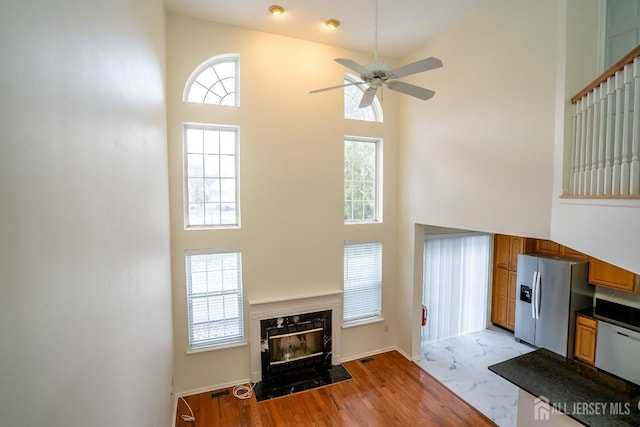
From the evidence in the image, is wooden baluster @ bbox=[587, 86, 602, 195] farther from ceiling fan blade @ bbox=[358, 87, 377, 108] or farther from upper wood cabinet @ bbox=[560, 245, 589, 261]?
upper wood cabinet @ bbox=[560, 245, 589, 261]

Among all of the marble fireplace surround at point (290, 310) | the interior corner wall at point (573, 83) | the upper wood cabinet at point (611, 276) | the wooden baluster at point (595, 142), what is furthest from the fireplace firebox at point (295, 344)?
the upper wood cabinet at point (611, 276)

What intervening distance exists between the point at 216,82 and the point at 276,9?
1288 mm

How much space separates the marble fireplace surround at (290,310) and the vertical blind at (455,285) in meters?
1.98

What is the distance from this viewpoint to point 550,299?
5023 mm

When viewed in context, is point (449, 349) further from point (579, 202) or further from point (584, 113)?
point (584, 113)

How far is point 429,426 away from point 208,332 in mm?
3196

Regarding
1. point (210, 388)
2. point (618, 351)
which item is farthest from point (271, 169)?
point (618, 351)

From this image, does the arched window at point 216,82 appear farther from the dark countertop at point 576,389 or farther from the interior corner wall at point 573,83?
the dark countertop at point 576,389

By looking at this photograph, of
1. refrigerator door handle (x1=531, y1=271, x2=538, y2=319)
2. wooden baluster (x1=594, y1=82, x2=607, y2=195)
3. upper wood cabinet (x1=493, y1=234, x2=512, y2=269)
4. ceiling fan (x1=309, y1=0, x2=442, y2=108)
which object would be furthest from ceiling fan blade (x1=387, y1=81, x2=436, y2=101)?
upper wood cabinet (x1=493, y1=234, x2=512, y2=269)

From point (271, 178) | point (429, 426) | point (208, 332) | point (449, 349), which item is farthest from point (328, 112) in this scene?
point (449, 349)

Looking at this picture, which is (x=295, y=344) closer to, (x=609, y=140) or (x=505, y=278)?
(x=609, y=140)

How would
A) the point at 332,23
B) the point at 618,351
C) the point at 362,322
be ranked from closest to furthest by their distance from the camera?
the point at 332,23, the point at 618,351, the point at 362,322

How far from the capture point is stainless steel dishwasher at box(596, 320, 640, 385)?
396 centimetres

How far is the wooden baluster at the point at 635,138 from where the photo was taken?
1.82 meters
